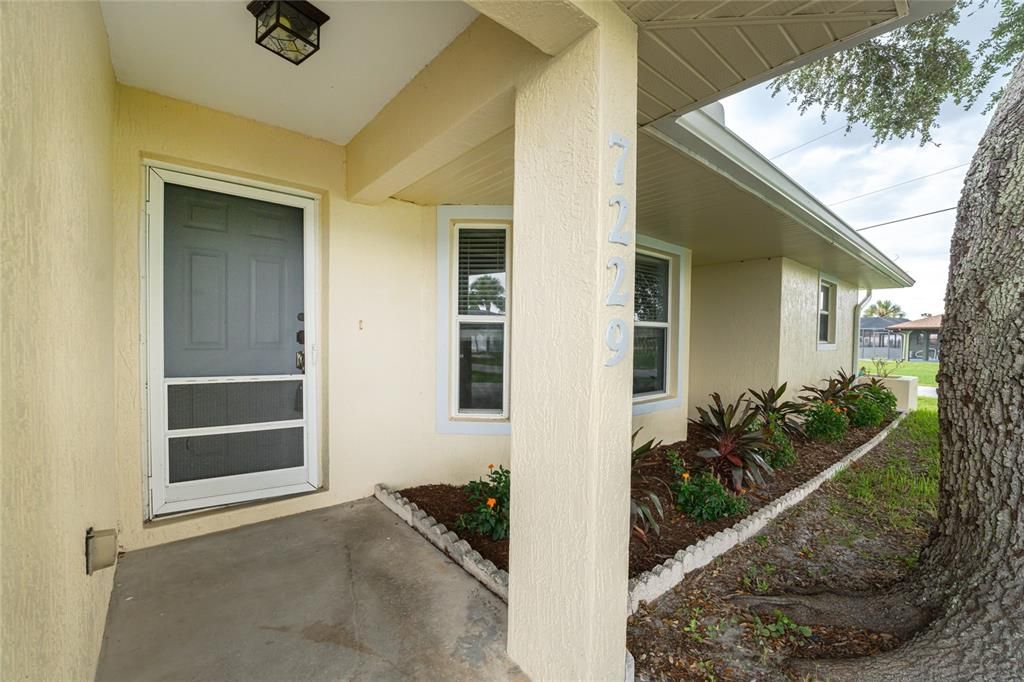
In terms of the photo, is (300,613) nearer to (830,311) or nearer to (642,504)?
(642,504)

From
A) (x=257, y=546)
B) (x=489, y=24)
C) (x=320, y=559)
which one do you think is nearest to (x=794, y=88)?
(x=489, y=24)

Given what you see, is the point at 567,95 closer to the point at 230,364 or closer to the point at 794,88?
the point at 230,364

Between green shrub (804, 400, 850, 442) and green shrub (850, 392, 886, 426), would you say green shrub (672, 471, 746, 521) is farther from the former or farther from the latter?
green shrub (850, 392, 886, 426)

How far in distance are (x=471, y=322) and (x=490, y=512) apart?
1593 millimetres

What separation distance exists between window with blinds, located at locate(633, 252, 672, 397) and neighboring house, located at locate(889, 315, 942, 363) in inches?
876

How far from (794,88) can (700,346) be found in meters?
3.88

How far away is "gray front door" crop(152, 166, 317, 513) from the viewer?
2555 mm

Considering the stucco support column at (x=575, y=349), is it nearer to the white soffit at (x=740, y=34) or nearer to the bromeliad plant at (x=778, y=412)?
the white soffit at (x=740, y=34)

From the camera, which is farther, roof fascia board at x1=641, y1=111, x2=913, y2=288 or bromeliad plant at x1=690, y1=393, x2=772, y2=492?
bromeliad plant at x1=690, y1=393, x2=772, y2=492

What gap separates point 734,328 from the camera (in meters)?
6.12

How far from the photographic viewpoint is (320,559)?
2.34 meters

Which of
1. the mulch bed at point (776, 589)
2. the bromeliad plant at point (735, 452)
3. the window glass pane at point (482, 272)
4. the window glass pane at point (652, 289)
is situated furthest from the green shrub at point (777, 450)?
the window glass pane at point (482, 272)

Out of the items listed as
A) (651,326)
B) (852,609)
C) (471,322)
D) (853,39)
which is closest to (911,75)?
(853,39)

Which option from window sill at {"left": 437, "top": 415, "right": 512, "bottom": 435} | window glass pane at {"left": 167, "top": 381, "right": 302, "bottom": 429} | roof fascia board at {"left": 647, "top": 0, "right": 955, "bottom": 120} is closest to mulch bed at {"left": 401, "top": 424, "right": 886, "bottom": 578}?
window sill at {"left": 437, "top": 415, "right": 512, "bottom": 435}
